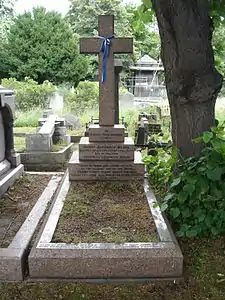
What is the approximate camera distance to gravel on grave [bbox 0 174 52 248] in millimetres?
3689

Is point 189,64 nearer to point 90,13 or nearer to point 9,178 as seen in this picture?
point 9,178

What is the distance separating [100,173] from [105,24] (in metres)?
2.14

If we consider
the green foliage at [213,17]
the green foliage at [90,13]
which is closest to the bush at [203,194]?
the green foliage at [213,17]

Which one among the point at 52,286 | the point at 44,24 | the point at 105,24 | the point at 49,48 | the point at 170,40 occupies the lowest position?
the point at 52,286

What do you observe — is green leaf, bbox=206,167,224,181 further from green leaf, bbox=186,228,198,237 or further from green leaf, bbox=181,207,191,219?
green leaf, bbox=186,228,198,237

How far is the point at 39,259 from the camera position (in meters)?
2.94

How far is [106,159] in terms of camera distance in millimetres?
5074

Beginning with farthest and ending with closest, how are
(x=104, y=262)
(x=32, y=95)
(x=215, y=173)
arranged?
(x=32, y=95) → (x=215, y=173) → (x=104, y=262)

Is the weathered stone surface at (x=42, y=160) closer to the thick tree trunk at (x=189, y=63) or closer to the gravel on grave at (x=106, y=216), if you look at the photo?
the gravel on grave at (x=106, y=216)

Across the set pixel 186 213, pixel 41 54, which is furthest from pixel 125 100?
pixel 186 213

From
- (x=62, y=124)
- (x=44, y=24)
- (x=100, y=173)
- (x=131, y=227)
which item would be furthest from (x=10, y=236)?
(x=44, y=24)

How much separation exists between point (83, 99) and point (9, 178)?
13134mm

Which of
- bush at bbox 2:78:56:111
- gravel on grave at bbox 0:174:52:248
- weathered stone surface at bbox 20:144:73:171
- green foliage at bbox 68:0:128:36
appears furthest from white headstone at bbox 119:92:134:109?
gravel on grave at bbox 0:174:52:248

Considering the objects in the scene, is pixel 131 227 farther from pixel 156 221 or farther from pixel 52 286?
pixel 52 286
